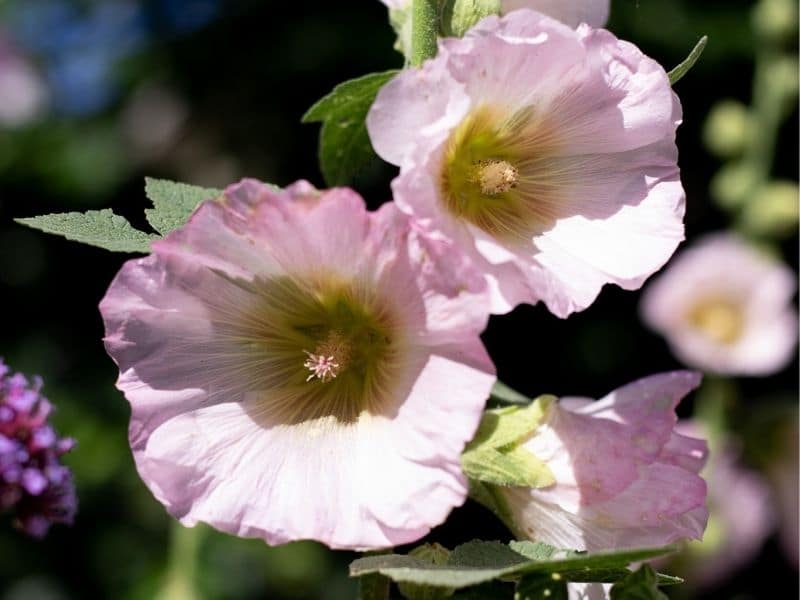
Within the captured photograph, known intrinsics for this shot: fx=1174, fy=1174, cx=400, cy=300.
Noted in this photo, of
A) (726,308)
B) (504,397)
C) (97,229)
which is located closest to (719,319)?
(726,308)

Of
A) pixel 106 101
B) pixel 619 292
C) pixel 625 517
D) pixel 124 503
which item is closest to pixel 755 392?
pixel 619 292

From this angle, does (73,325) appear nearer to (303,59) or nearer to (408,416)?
(303,59)

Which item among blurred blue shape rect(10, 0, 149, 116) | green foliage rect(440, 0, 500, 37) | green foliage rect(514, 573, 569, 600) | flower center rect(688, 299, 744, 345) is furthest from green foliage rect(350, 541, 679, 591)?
blurred blue shape rect(10, 0, 149, 116)

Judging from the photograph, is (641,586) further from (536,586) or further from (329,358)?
(329,358)

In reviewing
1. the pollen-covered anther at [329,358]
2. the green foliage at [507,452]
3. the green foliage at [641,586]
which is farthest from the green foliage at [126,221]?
the green foliage at [641,586]

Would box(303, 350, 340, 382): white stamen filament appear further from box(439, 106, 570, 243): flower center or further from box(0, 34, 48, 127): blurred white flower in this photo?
box(0, 34, 48, 127): blurred white flower

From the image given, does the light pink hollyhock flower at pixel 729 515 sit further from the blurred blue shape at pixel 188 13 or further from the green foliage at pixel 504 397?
the blurred blue shape at pixel 188 13
